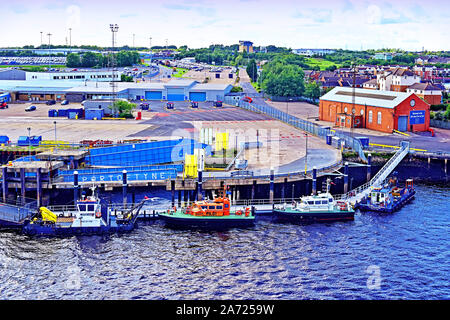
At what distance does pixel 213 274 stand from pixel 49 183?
74.5ft

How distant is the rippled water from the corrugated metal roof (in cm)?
4136

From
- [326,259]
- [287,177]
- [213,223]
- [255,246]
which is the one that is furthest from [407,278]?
[287,177]

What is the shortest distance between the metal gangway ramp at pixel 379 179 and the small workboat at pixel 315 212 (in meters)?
4.32

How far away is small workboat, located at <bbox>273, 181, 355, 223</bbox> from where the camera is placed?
1935 inches

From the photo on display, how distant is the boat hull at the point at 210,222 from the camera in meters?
47.2

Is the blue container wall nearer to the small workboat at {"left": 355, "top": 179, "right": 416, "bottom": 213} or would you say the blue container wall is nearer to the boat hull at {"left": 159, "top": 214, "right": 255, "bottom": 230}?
the boat hull at {"left": 159, "top": 214, "right": 255, "bottom": 230}

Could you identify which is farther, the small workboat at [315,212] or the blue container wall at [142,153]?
A: the blue container wall at [142,153]

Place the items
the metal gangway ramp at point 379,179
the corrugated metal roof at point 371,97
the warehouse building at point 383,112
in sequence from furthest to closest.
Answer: the corrugated metal roof at point 371,97 → the warehouse building at point 383,112 → the metal gangway ramp at point 379,179

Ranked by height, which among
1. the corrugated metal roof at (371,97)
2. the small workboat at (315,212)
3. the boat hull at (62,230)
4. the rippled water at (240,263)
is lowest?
the rippled water at (240,263)

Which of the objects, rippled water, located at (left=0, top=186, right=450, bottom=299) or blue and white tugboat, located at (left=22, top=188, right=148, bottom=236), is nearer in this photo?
rippled water, located at (left=0, top=186, right=450, bottom=299)

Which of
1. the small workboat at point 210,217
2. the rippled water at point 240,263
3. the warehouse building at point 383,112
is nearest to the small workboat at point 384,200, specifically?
the rippled water at point 240,263

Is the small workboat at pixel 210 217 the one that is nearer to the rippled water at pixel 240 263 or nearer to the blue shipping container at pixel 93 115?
the rippled water at pixel 240 263

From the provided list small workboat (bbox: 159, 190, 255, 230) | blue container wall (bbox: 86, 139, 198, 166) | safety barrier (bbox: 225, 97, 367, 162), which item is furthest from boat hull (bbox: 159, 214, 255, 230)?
safety barrier (bbox: 225, 97, 367, 162)

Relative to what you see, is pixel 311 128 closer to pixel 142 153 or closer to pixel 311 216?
pixel 142 153
